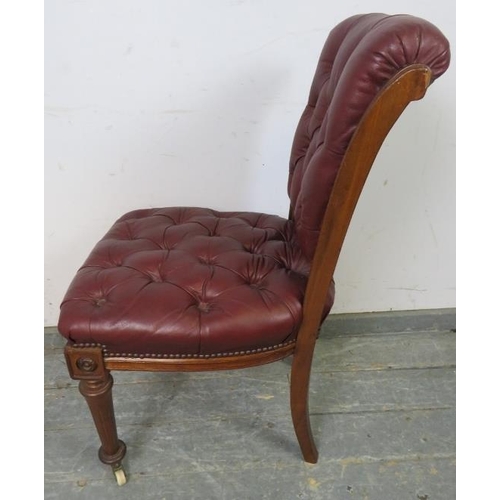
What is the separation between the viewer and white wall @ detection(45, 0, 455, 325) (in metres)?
1.08

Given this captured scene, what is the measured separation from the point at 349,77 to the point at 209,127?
60 centimetres

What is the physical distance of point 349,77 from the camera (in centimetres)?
66

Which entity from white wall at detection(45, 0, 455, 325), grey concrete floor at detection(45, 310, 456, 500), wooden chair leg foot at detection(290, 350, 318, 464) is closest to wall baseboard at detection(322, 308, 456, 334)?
grey concrete floor at detection(45, 310, 456, 500)

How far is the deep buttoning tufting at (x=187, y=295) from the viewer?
801 millimetres

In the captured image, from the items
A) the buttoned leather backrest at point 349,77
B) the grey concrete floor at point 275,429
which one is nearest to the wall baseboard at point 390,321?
the grey concrete floor at point 275,429

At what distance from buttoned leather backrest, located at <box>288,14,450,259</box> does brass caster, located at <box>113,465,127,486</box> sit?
65 centimetres

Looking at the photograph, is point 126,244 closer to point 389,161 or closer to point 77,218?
point 77,218

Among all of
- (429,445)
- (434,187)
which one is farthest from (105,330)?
(434,187)

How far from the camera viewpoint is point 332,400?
4.12 feet

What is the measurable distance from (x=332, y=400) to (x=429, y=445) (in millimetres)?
261

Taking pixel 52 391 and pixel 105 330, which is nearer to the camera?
pixel 105 330

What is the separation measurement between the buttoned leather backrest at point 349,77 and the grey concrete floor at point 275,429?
568mm

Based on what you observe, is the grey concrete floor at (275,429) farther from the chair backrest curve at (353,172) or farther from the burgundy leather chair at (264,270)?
A: the chair backrest curve at (353,172)

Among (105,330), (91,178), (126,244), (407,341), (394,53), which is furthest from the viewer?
(407,341)
